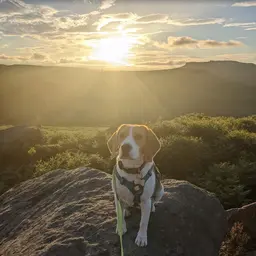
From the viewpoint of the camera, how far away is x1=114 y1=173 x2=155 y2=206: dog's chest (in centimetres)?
625

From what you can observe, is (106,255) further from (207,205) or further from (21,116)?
(21,116)

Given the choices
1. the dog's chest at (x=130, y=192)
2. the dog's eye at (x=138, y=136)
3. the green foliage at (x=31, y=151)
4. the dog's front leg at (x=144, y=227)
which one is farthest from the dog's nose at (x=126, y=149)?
the green foliage at (x=31, y=151)

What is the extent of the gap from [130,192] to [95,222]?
48.1 inches

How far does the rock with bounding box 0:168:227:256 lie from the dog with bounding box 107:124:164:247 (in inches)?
20.6

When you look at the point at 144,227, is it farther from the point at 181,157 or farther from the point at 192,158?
the point at 192,158

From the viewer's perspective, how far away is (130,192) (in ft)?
20.7

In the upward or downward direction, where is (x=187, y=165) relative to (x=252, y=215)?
downward

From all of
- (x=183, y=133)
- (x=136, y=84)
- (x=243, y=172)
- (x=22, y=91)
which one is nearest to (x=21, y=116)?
(x=22, y=91)

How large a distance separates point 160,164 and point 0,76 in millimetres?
83145

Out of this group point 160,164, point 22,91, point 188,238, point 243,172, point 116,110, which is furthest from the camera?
point 22,91

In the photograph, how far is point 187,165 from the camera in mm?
14578

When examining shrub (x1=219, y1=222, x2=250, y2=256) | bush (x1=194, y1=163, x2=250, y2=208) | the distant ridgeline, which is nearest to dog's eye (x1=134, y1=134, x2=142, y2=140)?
shrub (x1=219, y1=222, x2=250, y2=256)

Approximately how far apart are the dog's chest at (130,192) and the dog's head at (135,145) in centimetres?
25

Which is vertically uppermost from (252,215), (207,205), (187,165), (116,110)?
(207,205)
